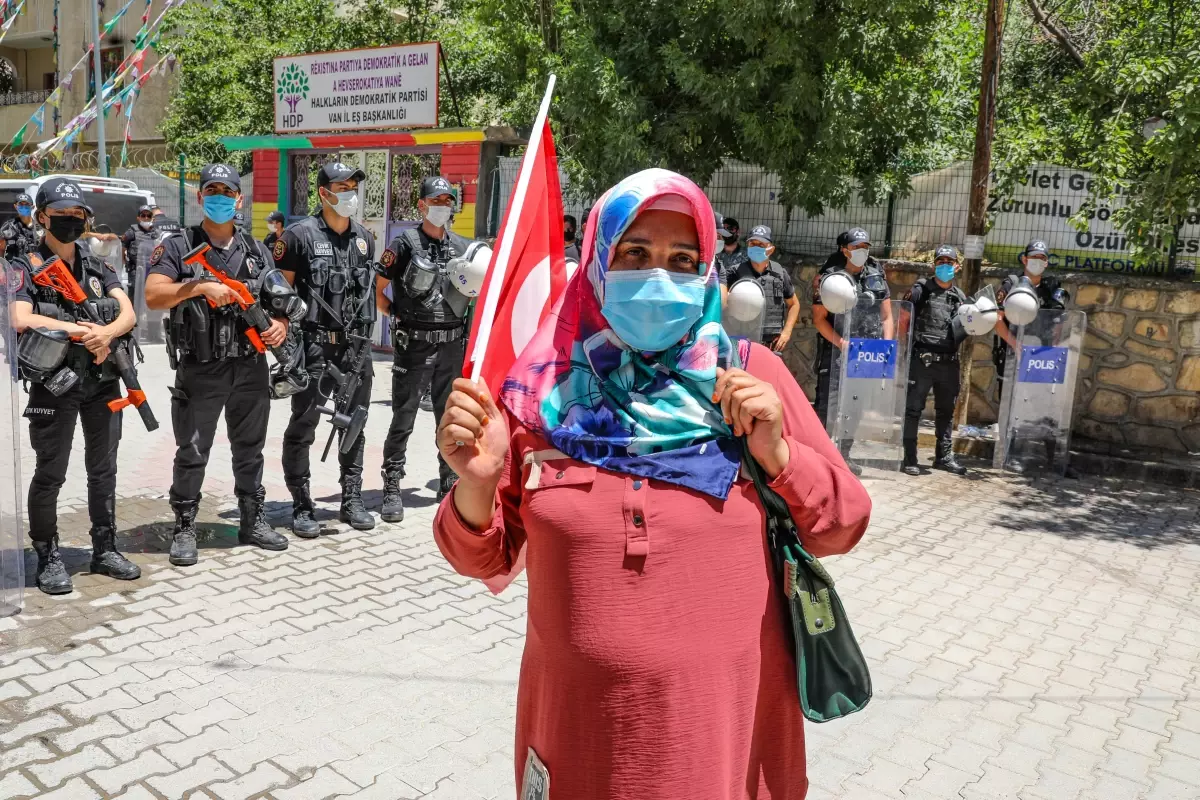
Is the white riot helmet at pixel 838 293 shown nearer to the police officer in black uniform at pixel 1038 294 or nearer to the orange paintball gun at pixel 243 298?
the police officer in black uniform at pixel 1038 294

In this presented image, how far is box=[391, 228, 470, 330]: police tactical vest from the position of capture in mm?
6598

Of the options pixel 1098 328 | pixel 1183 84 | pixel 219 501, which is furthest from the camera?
pixel 1098 328

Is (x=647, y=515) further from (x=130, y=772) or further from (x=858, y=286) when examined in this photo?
(x=858, y=286)


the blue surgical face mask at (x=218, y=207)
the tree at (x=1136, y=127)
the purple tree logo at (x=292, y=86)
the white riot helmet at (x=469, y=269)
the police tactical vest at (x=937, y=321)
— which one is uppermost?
the purple tree logo at (x=292, y=86)

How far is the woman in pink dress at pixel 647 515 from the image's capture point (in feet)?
6.09

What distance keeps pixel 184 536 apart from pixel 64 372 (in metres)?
1.23

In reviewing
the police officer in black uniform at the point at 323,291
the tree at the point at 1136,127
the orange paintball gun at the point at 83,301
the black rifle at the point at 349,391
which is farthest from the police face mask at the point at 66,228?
the tree at the point at 1136,127

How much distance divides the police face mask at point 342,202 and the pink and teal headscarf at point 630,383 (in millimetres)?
4424

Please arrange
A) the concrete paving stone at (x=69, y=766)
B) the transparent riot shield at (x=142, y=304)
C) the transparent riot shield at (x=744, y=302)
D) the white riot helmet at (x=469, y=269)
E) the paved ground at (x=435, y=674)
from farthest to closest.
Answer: the transparent riot shield at (x=142, y=304)
the transparent riot shield at (x=744, y=302)
the white riot helmet at (x=469, y=269)
the paved ground at (x=435, y=674)
the concrete paving stone at (x=69, y=766)

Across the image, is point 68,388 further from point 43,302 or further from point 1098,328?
point 1098,328

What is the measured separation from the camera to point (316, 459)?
8555 millimetres

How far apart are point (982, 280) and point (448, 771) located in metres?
8.71

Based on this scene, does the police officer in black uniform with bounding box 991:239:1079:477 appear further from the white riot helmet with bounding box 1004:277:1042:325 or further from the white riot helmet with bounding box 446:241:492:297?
the white riot helmet with bounding box 446:241:492:297

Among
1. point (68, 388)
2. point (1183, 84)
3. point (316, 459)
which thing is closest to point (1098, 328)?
point (1183, 84)
